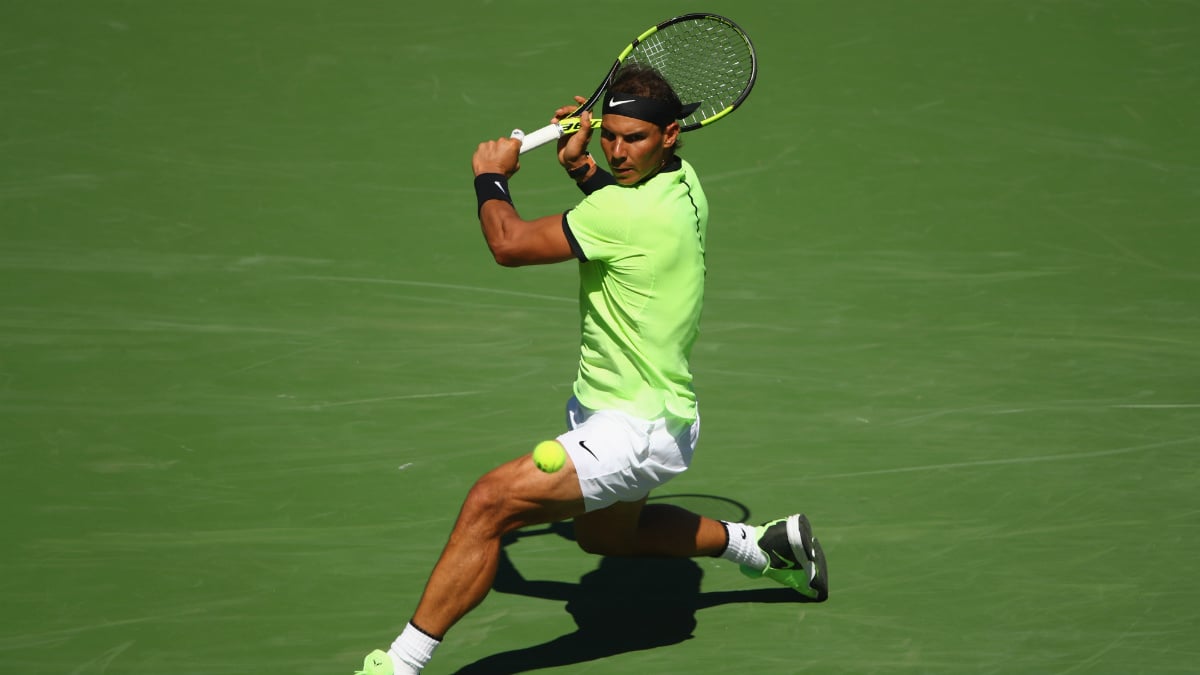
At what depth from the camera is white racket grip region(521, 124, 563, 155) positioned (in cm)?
511

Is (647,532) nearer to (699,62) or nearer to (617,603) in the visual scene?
(617,603)

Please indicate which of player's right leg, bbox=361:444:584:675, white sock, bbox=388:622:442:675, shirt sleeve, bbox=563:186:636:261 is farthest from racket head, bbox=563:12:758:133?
white sock, bbox=388:622:442:675

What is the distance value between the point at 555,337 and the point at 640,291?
2.85 metres

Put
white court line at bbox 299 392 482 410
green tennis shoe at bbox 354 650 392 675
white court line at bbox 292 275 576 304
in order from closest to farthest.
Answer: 1. green tennis shoe at bbox 354 650 392 675
2. white court line at bbox 299 392 482 410
3. white court line at bbox 292 275 576 304

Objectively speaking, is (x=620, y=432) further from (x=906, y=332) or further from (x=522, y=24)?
(x=522, y=24)

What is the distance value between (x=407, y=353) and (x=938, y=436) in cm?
259

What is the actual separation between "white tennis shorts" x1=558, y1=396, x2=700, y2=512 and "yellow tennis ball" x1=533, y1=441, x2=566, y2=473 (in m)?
0.06

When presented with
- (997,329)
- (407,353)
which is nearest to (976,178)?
(997,329)

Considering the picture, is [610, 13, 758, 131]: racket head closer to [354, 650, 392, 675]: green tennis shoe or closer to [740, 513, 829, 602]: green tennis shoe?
[740, 513, 829, 602]: green tennis shoe

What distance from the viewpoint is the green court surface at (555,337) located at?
5.23 metres

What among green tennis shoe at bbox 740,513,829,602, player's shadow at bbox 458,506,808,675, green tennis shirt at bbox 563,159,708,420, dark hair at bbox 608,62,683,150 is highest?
dark hair at bbox 608,62,683,150

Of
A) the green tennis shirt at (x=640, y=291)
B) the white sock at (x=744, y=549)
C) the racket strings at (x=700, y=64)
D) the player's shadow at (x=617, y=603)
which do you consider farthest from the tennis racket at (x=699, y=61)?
the player's shadow at (x=617, y=603)

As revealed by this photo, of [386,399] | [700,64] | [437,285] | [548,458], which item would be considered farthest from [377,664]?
[437,285]

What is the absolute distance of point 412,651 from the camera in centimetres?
448
